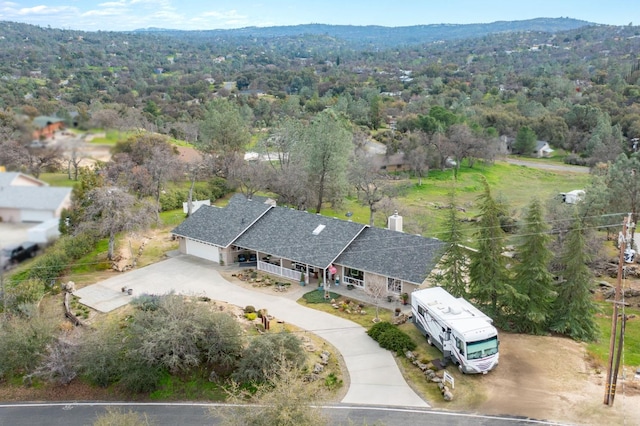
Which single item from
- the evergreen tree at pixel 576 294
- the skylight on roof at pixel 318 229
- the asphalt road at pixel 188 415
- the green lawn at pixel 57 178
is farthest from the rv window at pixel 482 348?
the green lawn at pixel 57 178

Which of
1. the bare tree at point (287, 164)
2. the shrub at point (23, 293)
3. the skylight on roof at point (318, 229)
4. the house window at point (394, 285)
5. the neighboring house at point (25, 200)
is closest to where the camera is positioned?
the neighboring house at point (25, 200)

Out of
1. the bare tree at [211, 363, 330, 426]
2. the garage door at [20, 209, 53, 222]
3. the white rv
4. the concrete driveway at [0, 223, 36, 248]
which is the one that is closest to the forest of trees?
the garage door at [20, 209, 53, 222]

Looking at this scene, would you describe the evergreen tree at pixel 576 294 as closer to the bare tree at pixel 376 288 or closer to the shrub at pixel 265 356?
the bare tree at pixel 376 288

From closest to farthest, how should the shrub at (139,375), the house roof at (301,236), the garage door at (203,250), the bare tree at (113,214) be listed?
the shrub at (139,375) < the house roof at (301,236) < the bare tree at (113,214) < the garage door at (203,250)

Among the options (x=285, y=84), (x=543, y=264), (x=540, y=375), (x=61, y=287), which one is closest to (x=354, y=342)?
(x=540, y=375)

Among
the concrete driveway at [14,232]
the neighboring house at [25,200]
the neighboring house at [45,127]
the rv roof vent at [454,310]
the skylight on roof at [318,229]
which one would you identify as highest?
the neighboring house at [45,127]

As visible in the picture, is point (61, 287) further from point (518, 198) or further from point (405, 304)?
point (518, 198)
